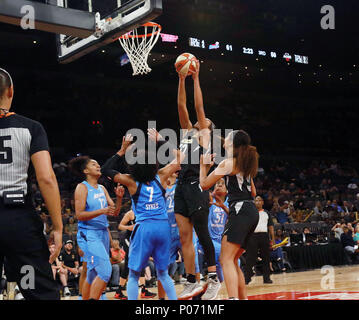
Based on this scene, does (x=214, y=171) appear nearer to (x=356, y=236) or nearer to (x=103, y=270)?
(x=103, y=270)

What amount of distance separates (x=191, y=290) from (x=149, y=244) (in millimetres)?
838

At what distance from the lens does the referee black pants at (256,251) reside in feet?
33.3

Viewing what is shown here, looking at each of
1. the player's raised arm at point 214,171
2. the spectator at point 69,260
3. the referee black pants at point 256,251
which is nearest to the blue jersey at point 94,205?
the player's raised arm at point 214,171

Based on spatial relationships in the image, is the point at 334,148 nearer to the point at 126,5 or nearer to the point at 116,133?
the point at 116,133

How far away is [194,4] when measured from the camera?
725 inches

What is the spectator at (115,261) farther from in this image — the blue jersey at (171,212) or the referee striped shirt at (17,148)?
the referee striped shirt at (17,148)

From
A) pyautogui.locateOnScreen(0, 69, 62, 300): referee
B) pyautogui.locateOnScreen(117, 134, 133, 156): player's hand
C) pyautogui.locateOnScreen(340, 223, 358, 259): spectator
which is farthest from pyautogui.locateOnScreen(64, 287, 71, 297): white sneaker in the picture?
pyautogui.locateOnScreen(340, 223, 358, 259): spectator

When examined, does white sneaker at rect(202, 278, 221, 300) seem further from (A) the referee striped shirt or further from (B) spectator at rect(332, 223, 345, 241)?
(B) spectator at rect(332, 223, 345, 241)

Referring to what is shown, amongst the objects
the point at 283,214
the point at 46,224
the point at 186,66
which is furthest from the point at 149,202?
the point at 283,214

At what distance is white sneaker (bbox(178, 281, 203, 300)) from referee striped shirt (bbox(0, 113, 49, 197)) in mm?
2767

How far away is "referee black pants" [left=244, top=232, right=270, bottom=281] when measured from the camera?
400 inches

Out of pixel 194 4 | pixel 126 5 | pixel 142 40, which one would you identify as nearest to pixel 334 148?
pixel 194 4

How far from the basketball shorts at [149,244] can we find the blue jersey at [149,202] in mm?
64
